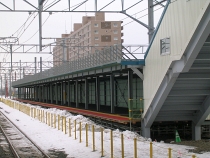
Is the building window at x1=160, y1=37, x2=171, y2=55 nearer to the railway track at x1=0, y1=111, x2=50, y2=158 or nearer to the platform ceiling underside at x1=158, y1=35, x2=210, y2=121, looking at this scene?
the platform ceiling underside at x1=158, y1=35, x2=210, y2=121

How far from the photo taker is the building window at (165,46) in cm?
1579

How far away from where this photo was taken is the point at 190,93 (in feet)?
55.8

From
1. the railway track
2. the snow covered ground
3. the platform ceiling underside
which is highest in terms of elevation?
the platform ceiling underside

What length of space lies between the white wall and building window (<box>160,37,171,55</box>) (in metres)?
0.18

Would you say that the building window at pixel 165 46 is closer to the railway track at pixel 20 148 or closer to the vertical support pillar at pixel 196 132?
the vertical support pillar at pixel 196 132

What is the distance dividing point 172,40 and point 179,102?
3.84 meters

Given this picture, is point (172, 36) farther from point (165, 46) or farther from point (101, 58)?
point (101, 58)

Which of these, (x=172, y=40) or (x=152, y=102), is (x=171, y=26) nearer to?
(x=172, y=40)

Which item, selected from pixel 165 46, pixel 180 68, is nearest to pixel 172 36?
pixel 165 46

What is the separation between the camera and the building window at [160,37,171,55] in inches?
621

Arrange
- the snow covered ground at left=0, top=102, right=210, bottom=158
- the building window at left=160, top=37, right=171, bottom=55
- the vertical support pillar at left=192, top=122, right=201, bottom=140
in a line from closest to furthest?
the snow covered ground at left=0, top=102, right=210, bottom=158, the building window at left=160, top=37, right=171, bottom=55, the vertical support pillar at left=192, top=122, right=201, bottom=140

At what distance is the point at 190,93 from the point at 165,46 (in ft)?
8.73

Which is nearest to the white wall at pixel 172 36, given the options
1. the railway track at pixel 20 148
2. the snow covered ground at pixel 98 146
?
the snow covered ground at pixel 98 146

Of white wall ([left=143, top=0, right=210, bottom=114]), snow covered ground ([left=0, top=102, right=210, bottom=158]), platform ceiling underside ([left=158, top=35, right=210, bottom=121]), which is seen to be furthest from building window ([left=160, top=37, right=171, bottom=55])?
snow covered ground ([left=0, top=102, right=210, bottom=158])
